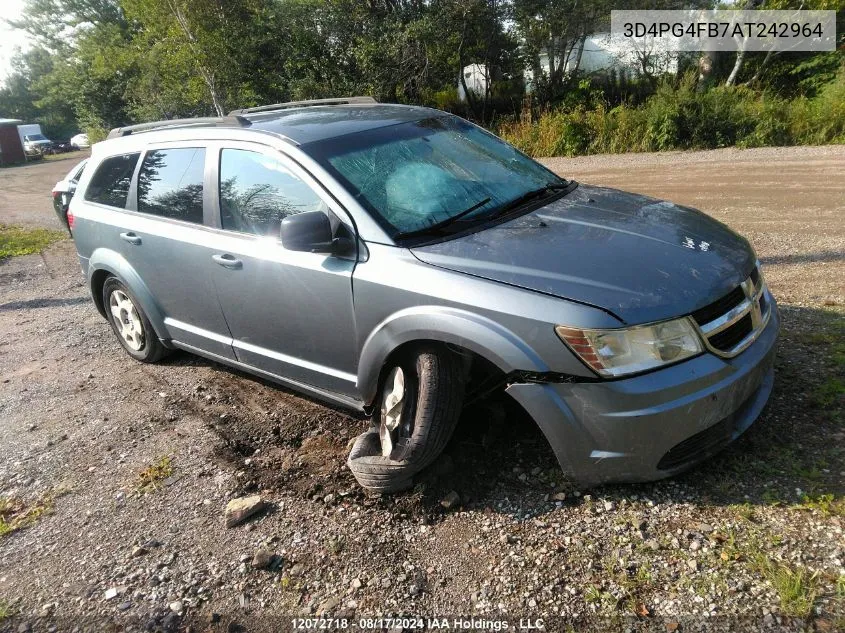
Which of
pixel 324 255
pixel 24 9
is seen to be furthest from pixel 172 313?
pixel 24 9

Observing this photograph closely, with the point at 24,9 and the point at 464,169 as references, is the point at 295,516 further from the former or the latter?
the point at 24,9

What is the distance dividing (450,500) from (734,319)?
5.12 feet

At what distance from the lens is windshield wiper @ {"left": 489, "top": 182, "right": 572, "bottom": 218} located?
11.1 ft

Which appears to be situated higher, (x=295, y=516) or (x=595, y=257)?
(x=595, y=257)

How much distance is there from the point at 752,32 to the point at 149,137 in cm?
1949

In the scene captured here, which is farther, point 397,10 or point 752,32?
point 397,10

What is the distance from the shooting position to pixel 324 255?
3.23 metres

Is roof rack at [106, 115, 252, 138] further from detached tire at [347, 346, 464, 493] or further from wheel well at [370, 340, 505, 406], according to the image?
detached tire at [347, 346, 464, 493]

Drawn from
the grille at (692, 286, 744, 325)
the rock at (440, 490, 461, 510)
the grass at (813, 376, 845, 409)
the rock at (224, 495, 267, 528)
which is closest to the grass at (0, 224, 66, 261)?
the rock at (224, 495, 267, 528)

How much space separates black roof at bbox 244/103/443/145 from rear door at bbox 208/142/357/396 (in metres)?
0.21

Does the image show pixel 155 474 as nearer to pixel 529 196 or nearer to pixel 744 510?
pixel 529 196

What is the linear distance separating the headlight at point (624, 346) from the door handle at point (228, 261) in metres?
2.01

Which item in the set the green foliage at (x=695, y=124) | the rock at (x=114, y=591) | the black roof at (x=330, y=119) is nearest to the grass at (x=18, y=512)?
the rock at (x=114, y=591)

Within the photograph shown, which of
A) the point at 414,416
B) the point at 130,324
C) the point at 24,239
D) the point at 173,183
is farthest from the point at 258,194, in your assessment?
the point at 24,239
